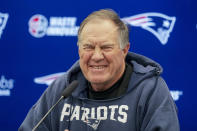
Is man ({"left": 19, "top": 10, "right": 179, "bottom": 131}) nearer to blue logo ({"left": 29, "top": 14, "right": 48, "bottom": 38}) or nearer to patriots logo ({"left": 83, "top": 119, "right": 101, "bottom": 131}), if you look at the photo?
patriots logo ({"left": 83, "top": 119, "right": 101, "bottom": 131})

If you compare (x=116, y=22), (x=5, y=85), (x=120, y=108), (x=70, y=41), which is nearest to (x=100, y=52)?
(x=116, y=22)

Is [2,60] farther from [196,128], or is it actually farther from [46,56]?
[196,128]

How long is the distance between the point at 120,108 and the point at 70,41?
1.34 metres

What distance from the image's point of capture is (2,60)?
2.84 metres

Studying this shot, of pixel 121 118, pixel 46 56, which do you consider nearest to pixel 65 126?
pixel 121 118

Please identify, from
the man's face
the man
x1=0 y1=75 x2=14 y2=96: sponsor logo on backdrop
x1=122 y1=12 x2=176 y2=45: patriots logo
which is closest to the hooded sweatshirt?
the man

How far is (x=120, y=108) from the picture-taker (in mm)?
1524

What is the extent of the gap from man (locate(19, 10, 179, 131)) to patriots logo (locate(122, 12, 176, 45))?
108 cm

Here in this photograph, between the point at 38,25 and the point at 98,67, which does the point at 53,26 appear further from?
the point at 98,67

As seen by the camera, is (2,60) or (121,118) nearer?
(121,118)

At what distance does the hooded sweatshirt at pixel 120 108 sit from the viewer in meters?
1.45

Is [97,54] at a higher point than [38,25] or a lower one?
lower

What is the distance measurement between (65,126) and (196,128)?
5.07ft

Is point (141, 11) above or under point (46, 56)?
above
